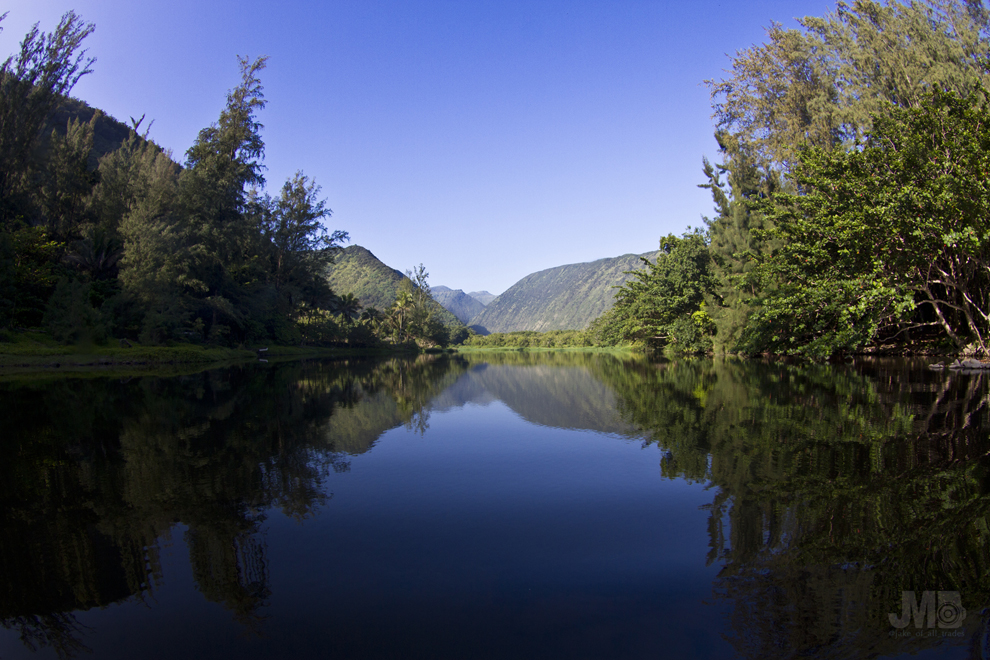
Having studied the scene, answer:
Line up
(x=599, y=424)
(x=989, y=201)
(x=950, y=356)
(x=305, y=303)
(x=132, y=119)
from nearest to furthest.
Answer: (x=599, y=424) → (x=989, y=201) → (x=950, y=356) → (x=132, y=119) → (x=305, y=303)

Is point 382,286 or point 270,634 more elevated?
point 382,286

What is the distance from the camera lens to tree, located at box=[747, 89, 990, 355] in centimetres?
1398

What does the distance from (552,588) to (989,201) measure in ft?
54.4

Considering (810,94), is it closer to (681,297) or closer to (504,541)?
(681,297)

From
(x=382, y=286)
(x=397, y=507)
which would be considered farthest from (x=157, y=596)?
(x=382, y=286)

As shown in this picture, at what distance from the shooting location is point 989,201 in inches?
531

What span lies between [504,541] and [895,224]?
52.1ft

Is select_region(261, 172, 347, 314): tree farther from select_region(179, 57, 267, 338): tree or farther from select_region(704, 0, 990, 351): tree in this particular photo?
select_region(704, 0, 990, 351): tree

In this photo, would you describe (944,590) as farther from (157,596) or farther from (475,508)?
(157,596)

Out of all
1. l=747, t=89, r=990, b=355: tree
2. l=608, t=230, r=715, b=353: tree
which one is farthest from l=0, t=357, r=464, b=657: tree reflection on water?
l=608, t=230, r=715, b=353: tree

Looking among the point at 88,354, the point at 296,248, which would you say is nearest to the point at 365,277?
the point at 296,248

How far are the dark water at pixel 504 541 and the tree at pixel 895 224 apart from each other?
8.00 m

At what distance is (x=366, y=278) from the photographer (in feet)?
532

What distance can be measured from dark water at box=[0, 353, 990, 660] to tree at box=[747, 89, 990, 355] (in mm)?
7996
